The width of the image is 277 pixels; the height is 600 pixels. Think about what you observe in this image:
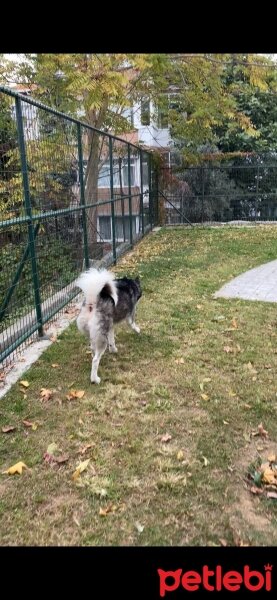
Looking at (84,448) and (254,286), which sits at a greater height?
(254,286)

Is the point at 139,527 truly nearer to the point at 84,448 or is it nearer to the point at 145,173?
the point at 84,448

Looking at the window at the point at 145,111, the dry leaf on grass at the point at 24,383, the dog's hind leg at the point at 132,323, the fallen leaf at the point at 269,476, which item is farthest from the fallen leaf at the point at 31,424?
the window at the point at 145,111

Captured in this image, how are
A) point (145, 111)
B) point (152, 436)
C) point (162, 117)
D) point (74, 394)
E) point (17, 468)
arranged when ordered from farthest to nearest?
point (162, 117) < point (145, 111) < point (74, 394) < point (152, 436) < point (17, 468)

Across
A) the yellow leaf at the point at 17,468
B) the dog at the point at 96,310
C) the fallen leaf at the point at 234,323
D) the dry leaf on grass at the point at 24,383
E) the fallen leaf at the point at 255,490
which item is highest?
the dog at the point at 96,310

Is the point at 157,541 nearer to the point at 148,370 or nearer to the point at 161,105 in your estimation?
the point at 148,370

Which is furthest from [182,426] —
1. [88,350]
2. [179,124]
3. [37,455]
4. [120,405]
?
[179,124]

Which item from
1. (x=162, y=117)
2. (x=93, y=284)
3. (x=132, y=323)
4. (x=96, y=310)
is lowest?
(x=132, y=323)

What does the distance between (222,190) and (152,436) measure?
14486mm

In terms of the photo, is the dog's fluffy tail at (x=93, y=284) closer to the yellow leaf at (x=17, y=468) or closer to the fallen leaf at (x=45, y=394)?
the fallen leaf at (x=45, y=394)

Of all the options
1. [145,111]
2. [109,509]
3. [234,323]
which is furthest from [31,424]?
[145,111]
